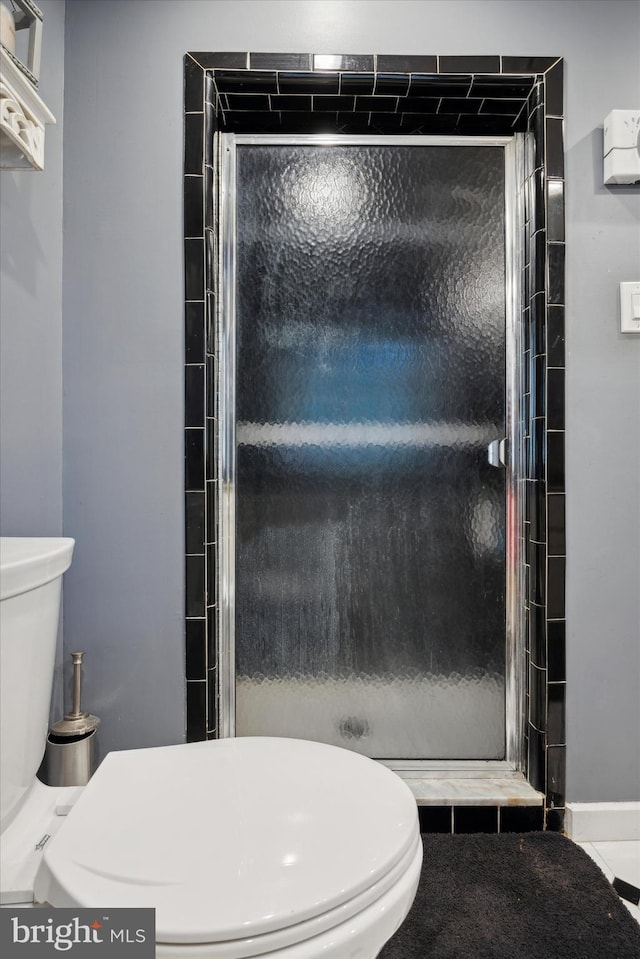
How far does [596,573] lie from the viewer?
4.49 ft

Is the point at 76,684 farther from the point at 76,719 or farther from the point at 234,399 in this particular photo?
the point at 234,399

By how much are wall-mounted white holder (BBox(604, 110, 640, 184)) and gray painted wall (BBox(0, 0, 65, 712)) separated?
1255mm

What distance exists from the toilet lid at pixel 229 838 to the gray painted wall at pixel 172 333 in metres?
0.47

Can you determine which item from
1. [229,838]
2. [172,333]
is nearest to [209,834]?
[229,838]

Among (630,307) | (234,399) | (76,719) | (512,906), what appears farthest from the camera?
(234,399)

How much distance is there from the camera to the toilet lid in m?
0.63

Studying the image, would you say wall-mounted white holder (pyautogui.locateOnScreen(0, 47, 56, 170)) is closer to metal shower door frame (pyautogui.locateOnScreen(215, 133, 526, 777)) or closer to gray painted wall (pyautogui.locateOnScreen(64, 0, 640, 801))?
gray painted wall (pyautogui.locateOnScreen(64, 0, 640, 801))

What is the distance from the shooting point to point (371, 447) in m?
1.47

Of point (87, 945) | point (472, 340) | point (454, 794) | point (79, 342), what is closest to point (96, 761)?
point (87, 945)

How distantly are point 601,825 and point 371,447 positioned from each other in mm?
1037

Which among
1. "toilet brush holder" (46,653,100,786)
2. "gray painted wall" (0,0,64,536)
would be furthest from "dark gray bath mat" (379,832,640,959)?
"gray painted wall" (0,0,64,536)

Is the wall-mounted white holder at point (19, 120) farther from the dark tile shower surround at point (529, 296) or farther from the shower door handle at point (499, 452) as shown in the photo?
the shower door handle at point (499, 452)

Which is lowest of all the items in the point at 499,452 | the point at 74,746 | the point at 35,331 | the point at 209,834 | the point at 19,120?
the point at 74,746

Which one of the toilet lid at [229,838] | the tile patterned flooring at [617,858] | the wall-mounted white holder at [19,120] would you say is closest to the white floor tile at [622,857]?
the tile patterned flooring at [617,858]
